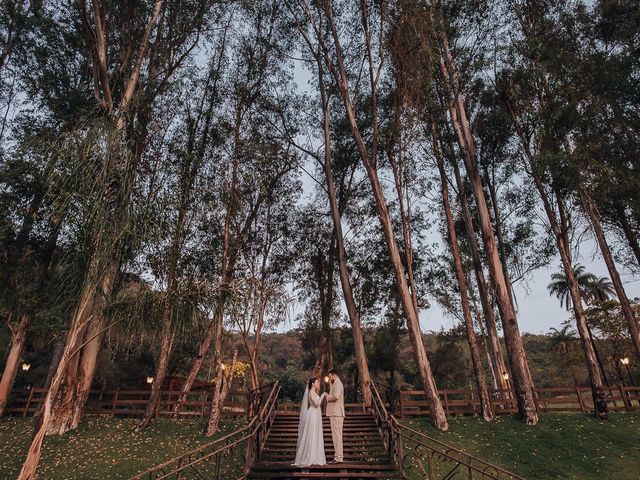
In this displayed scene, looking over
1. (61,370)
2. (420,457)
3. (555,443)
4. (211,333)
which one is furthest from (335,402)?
(211,333)

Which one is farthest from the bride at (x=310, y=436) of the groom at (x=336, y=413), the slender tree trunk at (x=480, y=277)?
the slender tree trunk at (x=480, y=277)

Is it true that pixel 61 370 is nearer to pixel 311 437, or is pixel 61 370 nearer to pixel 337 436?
pixel 311 437

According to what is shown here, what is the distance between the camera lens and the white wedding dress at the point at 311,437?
24.6 ft

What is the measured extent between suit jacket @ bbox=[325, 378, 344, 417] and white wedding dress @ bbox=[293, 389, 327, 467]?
23.3 inches

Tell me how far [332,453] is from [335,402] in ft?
4.26

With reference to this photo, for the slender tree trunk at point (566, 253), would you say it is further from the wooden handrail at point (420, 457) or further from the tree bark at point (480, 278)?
the wooden handrail at point (420, 457)

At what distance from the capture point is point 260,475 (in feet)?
23.1

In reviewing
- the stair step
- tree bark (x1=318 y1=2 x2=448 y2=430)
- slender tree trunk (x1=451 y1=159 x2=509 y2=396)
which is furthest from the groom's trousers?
slender tree trunk (x1=451 y1=159 x2=509 y2=396)

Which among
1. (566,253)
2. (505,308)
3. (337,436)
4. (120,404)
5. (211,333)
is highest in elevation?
(566,253)

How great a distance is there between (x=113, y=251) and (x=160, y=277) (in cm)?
111

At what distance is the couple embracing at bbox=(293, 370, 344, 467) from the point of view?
24.7ft

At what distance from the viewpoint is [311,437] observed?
25.2 ft

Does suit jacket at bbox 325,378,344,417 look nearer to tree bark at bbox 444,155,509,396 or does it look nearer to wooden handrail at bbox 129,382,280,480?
wooden handrail at bbox 129,382,280,480

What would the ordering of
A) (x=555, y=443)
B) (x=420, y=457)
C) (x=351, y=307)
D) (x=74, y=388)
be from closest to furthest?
(x=420, y=457)
(x=555, y=443)
(x=74, y=388)
(x=351, y=307)
